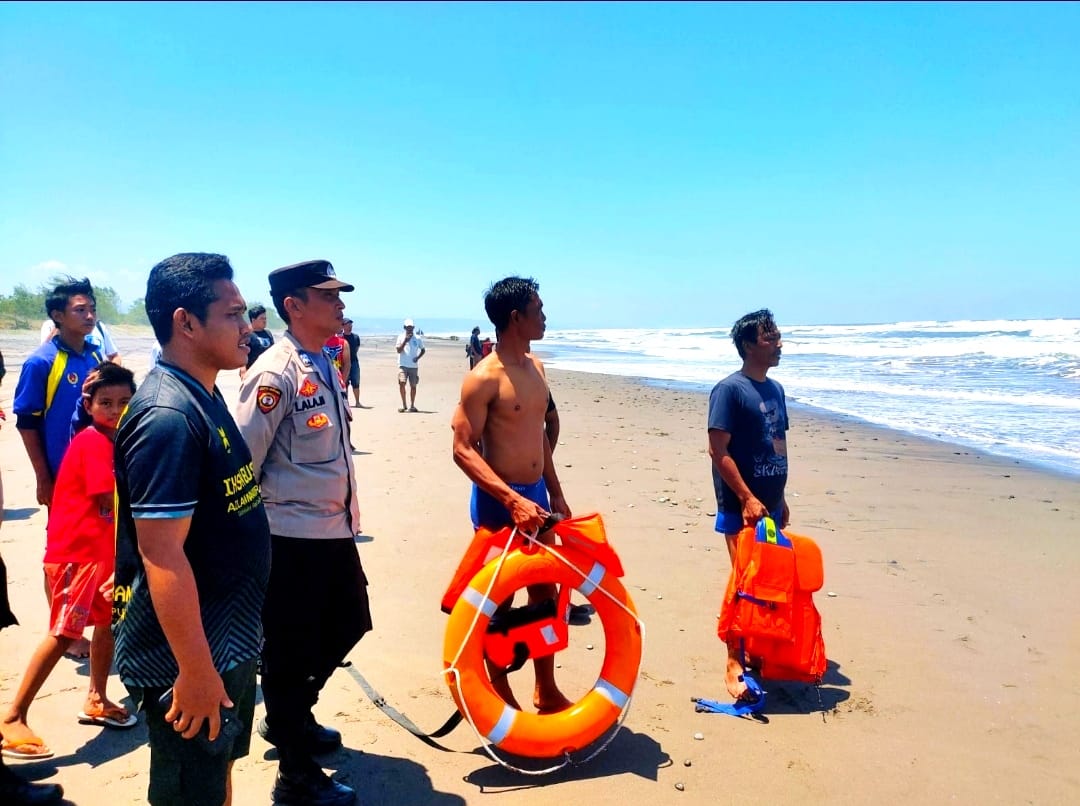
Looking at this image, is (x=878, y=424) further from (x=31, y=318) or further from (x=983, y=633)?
(x=31, y=318)

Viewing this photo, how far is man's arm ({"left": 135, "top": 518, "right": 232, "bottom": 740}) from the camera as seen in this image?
1562mm

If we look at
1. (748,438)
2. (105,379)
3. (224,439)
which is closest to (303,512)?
(224,439)

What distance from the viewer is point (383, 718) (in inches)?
129

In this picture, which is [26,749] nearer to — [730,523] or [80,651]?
[80,651]

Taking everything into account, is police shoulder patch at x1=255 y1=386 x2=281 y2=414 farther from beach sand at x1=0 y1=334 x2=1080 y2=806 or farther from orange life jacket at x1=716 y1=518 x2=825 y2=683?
orange life jacket at x1=716 y1=518 x2=825 y2=683

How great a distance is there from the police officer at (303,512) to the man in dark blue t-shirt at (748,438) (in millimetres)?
1917

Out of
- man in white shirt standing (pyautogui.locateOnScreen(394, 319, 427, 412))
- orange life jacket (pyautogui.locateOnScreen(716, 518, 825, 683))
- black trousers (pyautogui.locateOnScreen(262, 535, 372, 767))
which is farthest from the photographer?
man in white shirt standing (pyautogui.locateOnScreen(394, 319, 427, 412))

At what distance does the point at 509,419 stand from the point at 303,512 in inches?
42.8

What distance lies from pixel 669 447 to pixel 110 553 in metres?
8.10

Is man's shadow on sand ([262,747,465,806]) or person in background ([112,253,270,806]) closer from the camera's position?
person in background ([112,253,270,806])

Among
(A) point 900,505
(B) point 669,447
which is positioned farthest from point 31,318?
(A) point 900,505

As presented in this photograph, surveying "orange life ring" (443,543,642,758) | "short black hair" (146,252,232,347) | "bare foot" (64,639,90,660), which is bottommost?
"bare foot" (64,639,90,660)

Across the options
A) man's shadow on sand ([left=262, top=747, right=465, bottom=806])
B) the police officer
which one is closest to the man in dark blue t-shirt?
man's shadow on sand ([left=262, top=747, right=465, bottom=806])

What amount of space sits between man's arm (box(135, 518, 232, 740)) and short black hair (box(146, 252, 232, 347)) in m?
0.49
